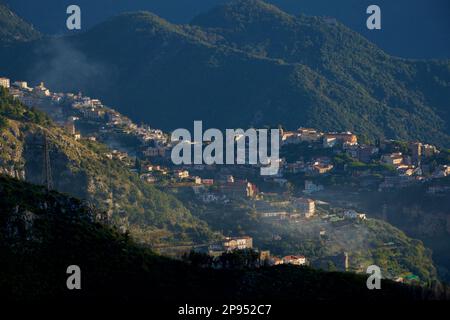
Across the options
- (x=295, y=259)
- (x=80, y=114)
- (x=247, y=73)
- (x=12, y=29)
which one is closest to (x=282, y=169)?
(x=80, y=114)

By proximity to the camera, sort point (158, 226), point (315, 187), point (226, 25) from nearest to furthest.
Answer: point (158, 226), point (315, 187), point (226, 25)

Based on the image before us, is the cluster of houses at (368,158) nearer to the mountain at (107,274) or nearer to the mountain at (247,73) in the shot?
the mountain at (247,73)

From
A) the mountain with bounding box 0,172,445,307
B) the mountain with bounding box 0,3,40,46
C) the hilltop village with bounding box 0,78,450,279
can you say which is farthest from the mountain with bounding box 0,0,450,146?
the mountain with bounding box 0,172,445,307

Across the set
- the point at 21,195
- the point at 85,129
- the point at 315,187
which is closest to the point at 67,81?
the point at 85,129

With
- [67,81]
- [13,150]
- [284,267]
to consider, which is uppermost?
[67,81]

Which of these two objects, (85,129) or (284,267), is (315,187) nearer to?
(85,129)
